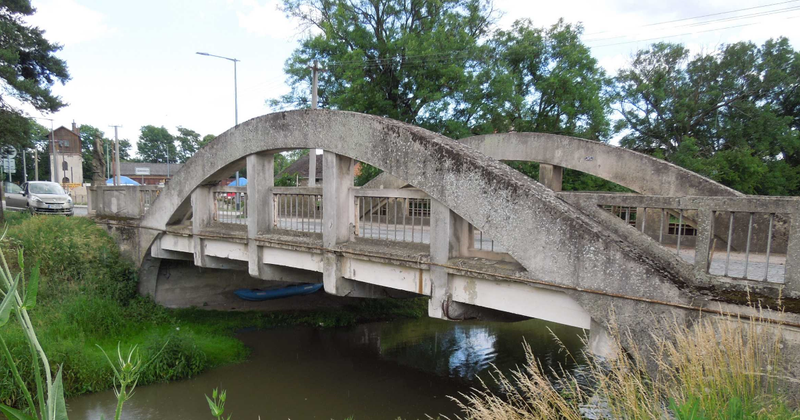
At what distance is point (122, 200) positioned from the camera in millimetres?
12289

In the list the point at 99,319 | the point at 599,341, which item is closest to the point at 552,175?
the point at 599,341

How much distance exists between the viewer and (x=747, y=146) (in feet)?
59.6

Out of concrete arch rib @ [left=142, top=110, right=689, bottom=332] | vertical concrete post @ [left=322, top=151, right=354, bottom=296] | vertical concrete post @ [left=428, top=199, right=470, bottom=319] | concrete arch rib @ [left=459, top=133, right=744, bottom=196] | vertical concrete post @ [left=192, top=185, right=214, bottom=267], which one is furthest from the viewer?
vertical concrete post @ [left=192, top=185, right=214, bottom=267]

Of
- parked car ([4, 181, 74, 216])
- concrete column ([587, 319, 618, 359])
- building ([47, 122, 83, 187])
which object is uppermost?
building ([47, 122, 83, 187])

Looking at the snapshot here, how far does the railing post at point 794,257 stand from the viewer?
Answer: 3.62m

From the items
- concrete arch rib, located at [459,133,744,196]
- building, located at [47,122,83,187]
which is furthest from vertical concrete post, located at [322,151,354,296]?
building, located at [47,122,83,187]

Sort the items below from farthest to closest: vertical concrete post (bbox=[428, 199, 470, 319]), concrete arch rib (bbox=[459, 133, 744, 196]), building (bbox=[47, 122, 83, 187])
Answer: building (bbox=[47, 122, 83, 187])
concrete arch rib (bbox=[459, 133, 744, 196])
vertical concrete post (bbox=[428, 199, 470, 319])

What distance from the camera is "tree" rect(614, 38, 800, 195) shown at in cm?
1770

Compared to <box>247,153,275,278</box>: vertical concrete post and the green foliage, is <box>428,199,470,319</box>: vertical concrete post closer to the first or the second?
<box>247,153,275,278</box>: vertical concrete post

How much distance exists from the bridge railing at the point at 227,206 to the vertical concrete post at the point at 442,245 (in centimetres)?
449

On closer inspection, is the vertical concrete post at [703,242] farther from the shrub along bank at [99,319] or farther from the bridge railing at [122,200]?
the bridge railing at [122,200]

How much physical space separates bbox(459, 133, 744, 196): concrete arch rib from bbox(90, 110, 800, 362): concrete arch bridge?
0.02 metres

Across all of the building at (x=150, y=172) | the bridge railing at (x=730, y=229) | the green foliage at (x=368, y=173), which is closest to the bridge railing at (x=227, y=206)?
the bridge railing at (x=730, y=229)

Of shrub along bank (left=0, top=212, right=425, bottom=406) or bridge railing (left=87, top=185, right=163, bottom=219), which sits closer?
shrub along bank (left=0, top=212, right=425, bottom=406)
